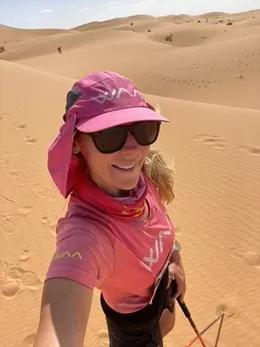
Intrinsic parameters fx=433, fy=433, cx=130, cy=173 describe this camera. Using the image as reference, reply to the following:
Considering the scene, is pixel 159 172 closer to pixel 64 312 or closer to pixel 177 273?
pixel 177 273

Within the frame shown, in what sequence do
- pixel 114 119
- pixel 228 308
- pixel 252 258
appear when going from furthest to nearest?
pixel 252 258 → pixel 228 308 → pixel 114 119

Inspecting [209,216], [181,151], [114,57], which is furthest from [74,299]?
[114,57]

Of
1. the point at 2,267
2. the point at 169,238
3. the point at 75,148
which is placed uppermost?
the point at 75,148

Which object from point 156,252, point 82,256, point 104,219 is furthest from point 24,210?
point 82,256

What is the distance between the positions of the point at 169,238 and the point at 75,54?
79.8ft

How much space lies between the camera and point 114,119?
1.52 metres

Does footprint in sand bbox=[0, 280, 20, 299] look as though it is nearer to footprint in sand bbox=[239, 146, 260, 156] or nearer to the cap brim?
the cap brim

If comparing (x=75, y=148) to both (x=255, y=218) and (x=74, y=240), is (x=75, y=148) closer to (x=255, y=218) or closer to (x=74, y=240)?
(x=74, y=240)

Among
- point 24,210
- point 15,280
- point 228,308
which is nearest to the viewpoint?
point 228,308

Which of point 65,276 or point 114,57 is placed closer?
point 65,276

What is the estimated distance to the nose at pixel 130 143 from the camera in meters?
1.60

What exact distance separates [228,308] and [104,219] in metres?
2.18

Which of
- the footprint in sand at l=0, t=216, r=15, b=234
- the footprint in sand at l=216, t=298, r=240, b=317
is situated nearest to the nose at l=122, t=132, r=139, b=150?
the footprint in sand at l=216, t=298, r=240, b=317

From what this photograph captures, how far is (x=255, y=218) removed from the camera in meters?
4.56
